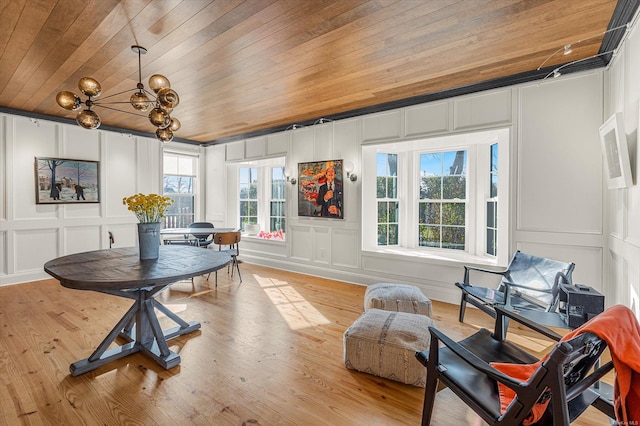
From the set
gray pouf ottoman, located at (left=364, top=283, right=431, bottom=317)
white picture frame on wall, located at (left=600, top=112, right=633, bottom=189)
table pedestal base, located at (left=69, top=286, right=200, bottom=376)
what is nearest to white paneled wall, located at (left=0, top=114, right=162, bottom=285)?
table pedestal base, located at (left=69, top=286, right=200, bottom=376)

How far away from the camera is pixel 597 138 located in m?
3.08

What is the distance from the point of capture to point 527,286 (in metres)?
2.97

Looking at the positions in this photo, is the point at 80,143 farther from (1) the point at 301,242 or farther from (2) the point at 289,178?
(1) the point at 301,242

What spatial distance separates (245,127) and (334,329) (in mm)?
Result: 4263

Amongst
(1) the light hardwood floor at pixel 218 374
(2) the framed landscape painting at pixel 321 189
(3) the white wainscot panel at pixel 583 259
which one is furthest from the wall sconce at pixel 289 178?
(3) the white wainscot panel at pixel 583 259

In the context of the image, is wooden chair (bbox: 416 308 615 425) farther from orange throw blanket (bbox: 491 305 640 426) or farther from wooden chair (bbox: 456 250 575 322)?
wooden chair (bbox: 456 250 575 322)

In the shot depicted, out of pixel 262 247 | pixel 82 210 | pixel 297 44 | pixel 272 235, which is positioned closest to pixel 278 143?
pixel 272 235

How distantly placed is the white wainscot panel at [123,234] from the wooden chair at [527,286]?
5.92 meters

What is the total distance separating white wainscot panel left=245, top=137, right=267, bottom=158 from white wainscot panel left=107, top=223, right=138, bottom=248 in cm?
269

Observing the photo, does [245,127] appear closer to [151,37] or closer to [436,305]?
[151,37]

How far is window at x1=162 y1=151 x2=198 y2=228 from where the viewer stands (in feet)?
22.4

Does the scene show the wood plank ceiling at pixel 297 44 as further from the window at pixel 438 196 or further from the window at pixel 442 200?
the window at pixel 442 200

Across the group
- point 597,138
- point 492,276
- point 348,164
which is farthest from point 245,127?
point 597,138

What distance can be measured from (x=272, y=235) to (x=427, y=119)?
12.5 feet
